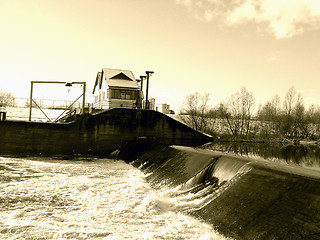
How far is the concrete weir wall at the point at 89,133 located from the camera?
18.2 m

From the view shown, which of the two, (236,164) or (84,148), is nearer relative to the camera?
(236,164)

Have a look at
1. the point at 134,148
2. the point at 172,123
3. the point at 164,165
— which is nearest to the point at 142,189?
the point at 164,165

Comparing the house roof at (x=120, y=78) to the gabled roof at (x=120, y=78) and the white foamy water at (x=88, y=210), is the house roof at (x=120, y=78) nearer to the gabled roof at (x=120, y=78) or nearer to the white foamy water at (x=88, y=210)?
the gabled roof at (x=120, y=78)

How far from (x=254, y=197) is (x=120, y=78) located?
30.9 metres

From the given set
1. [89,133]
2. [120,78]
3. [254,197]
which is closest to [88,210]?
[254,197]

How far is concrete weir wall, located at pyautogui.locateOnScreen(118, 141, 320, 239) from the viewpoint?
4691 millimetres

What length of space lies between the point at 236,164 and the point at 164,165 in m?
4.56

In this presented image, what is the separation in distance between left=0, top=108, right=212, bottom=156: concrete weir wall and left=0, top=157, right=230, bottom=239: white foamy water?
7520 mm

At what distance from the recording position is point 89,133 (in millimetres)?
19234

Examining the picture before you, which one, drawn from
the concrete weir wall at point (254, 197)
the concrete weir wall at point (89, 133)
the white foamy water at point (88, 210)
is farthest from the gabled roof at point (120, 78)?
the concrete weir wall at point (254, 197)

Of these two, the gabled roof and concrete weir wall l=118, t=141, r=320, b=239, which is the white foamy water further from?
the gabled roof

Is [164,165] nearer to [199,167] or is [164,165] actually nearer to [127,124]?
[199,167]

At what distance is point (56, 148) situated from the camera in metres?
18.7

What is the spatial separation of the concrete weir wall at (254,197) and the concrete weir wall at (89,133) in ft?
36.1
